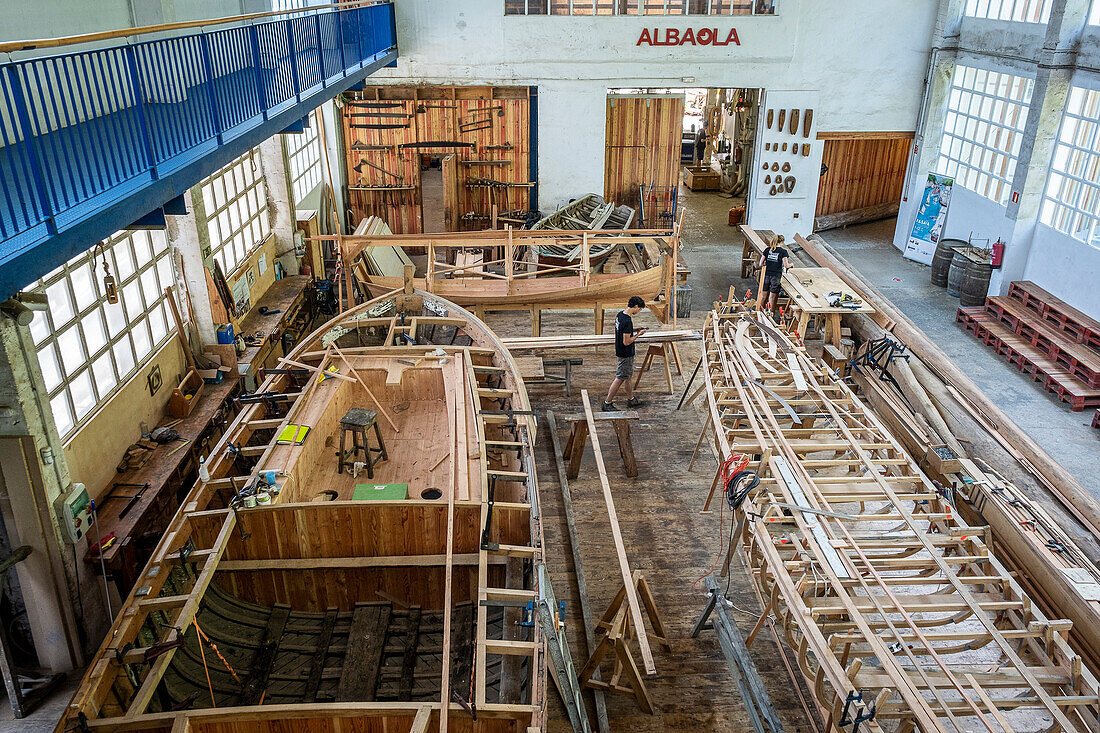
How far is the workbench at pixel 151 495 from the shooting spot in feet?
29.4

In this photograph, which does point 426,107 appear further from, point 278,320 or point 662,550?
point 662,550

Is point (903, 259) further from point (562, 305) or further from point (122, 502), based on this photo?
point (122, 502)

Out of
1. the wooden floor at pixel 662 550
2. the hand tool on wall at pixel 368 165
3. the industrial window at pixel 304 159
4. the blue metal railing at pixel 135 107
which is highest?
the blue metal railing at pixel 135 107

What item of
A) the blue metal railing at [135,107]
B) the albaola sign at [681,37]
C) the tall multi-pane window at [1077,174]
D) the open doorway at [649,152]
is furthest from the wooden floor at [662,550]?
the albaola sign at [681,37]

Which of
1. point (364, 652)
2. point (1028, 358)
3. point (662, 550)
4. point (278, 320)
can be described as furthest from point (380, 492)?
point (1028, 358)

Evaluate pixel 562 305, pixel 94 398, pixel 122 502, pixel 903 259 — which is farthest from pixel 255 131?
pixel 903 259

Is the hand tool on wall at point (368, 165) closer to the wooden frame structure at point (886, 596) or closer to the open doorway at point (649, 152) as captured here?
the open doorway at point (649, 152)

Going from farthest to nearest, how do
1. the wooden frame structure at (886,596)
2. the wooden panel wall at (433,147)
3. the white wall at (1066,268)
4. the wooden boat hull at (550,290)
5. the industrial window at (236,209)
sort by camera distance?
the wooden panel wall at (433,147), the wooden boat hull at (550,290), the white wall at (1066,268), the industrial window at (236,209), the wooden frame structure at (886,596)

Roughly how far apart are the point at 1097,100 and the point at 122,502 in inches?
710

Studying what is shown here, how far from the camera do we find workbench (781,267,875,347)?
15.3m

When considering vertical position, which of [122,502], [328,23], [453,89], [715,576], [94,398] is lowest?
[715,576]

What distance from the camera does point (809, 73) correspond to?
20.9 m

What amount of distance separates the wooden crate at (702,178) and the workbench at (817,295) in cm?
1199

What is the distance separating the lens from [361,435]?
10.1 m
